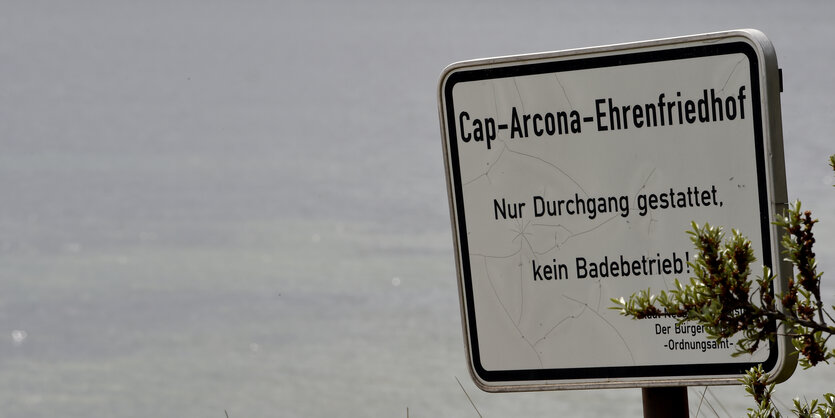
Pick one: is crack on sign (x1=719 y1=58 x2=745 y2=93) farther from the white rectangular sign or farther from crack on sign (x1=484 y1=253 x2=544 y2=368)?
crack on sign (x1=484 y1=253 x2=544 y2=368)

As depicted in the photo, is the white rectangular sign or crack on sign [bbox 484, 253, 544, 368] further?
crack on sign [bbox 484, 253, 544, 368]

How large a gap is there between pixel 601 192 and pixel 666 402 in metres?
0.38

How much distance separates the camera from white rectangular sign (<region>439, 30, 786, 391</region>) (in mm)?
1661

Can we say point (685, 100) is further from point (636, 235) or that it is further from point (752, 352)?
point (752, 352)

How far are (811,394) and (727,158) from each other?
6449 mm

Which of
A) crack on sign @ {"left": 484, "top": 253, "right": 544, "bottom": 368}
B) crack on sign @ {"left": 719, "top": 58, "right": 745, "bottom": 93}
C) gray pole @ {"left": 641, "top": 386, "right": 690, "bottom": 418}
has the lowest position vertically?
gray pole @ {"left": 641, "top": 386, "right": 690, "bottom": 418}

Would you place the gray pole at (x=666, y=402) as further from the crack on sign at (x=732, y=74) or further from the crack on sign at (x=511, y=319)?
the crack on sign at (x=732, y=74)

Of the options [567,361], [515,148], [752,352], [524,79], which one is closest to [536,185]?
[515,148]

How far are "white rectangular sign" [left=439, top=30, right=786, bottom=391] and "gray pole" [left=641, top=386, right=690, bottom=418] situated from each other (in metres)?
0.07

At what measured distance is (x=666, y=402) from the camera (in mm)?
1765

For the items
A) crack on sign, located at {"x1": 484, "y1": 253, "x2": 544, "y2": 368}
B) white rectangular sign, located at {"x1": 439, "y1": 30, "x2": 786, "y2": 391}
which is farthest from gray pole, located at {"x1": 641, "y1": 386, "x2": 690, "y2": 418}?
crack on sign, located at {"x1": 484, "y1": 253, "x2": 544, "y2": 368}

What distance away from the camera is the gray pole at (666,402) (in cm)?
176

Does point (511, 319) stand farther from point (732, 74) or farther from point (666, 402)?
point (732, 74)

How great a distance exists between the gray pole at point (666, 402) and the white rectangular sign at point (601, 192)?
0.07 metres
